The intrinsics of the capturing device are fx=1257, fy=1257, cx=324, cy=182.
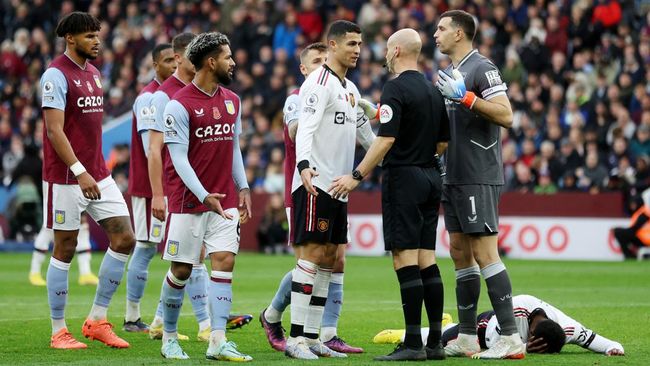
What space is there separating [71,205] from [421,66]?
17.5 metres

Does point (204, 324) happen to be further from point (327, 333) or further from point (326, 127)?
point (326, 127)

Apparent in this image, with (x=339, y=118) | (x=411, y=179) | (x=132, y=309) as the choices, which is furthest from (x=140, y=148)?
(x=411, y=179)

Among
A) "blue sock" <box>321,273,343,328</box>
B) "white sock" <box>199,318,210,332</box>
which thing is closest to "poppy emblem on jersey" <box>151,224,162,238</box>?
"white sock" <box>199,318,210,332</box>

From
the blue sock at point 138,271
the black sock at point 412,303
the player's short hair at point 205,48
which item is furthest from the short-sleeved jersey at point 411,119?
the blue sock at point 138,271

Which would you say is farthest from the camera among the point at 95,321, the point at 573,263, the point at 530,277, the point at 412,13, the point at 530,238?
the point at 412,13

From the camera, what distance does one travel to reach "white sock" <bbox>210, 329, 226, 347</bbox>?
9.95 m

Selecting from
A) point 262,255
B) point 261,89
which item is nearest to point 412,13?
point 261,89

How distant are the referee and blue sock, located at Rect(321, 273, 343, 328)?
1.33 metres

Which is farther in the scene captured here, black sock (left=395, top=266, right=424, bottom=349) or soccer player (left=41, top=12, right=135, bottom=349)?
soccer player (left=41, top=12, right=135, bottom=349)

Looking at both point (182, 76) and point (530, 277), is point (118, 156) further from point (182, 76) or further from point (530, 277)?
point (182, 76)

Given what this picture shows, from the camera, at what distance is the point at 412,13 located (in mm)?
29219

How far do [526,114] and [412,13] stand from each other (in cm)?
459

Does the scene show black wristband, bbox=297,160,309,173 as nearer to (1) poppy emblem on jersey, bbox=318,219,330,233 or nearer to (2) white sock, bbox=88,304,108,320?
(1) poppy emblem on jersey, bbox=318,219,330,233

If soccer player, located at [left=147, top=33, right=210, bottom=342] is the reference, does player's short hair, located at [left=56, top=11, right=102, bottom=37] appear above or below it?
above
